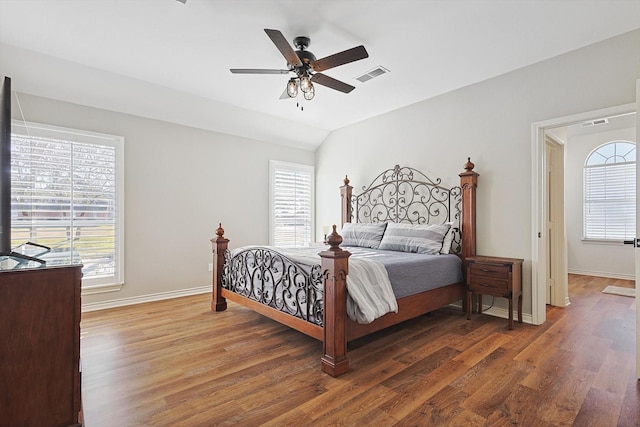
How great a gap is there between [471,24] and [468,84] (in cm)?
135

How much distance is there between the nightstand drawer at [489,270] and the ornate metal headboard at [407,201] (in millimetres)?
502

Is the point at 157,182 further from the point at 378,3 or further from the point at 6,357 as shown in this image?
the point at 378,3

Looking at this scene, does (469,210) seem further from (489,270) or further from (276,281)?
(276,281)

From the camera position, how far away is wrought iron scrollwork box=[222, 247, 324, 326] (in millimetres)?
2699

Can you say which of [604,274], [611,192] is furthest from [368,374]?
[611,192]

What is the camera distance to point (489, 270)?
3.46m

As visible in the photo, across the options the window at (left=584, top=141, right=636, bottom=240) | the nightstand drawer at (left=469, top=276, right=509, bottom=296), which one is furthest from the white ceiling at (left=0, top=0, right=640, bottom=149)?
the window at (left=584, top=141, right=636, bottom=240)

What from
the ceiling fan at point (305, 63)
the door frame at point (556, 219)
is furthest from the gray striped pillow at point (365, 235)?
the door frame at point (556, 219)

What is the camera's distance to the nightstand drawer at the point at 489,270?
3.33m

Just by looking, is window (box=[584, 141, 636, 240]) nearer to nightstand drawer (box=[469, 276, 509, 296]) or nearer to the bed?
the bed

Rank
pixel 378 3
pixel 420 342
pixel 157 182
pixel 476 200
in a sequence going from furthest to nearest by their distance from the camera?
pixel 157 182
pixel 476 200
pixel 420 342
pixel 378 3

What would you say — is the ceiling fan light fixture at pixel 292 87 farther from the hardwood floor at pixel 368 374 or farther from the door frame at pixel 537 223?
the door frame at pixel 537 223

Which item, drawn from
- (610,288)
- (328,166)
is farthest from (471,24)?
(610,288)

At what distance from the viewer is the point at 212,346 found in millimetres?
2873
